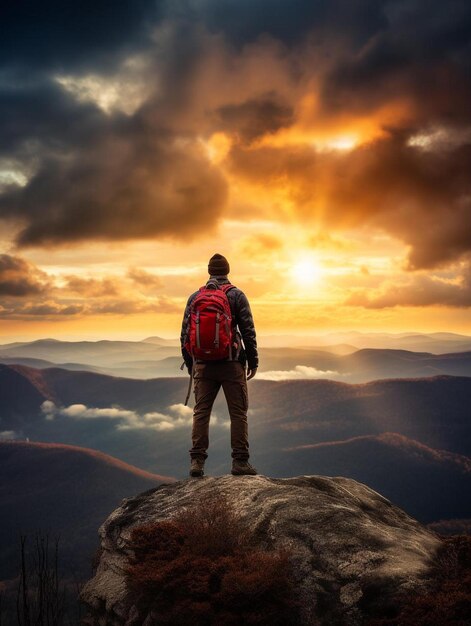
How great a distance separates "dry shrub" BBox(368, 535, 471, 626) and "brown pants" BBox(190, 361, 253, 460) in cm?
382

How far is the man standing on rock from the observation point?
25.0 feet

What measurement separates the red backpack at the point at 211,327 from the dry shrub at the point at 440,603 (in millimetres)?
4288

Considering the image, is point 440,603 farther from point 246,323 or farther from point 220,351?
point 246,323

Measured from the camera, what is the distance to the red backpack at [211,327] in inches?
298

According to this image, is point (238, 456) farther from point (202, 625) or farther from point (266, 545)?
point (202, 625)

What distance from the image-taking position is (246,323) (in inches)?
316

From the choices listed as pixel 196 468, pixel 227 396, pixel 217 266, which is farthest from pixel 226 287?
pixel 196 468

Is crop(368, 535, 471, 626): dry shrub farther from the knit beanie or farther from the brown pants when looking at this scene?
the knit beanie

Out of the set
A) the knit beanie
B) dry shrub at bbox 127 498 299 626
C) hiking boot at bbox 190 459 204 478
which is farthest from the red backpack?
dry shrub at bbox 127 498 299 626

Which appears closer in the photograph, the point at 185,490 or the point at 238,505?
the point at 238,505

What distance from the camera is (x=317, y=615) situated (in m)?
4.66

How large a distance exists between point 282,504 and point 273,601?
1.82 metres

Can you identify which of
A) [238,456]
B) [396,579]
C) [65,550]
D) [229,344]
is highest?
[229,344]

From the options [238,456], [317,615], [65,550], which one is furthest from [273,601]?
[65,550]
